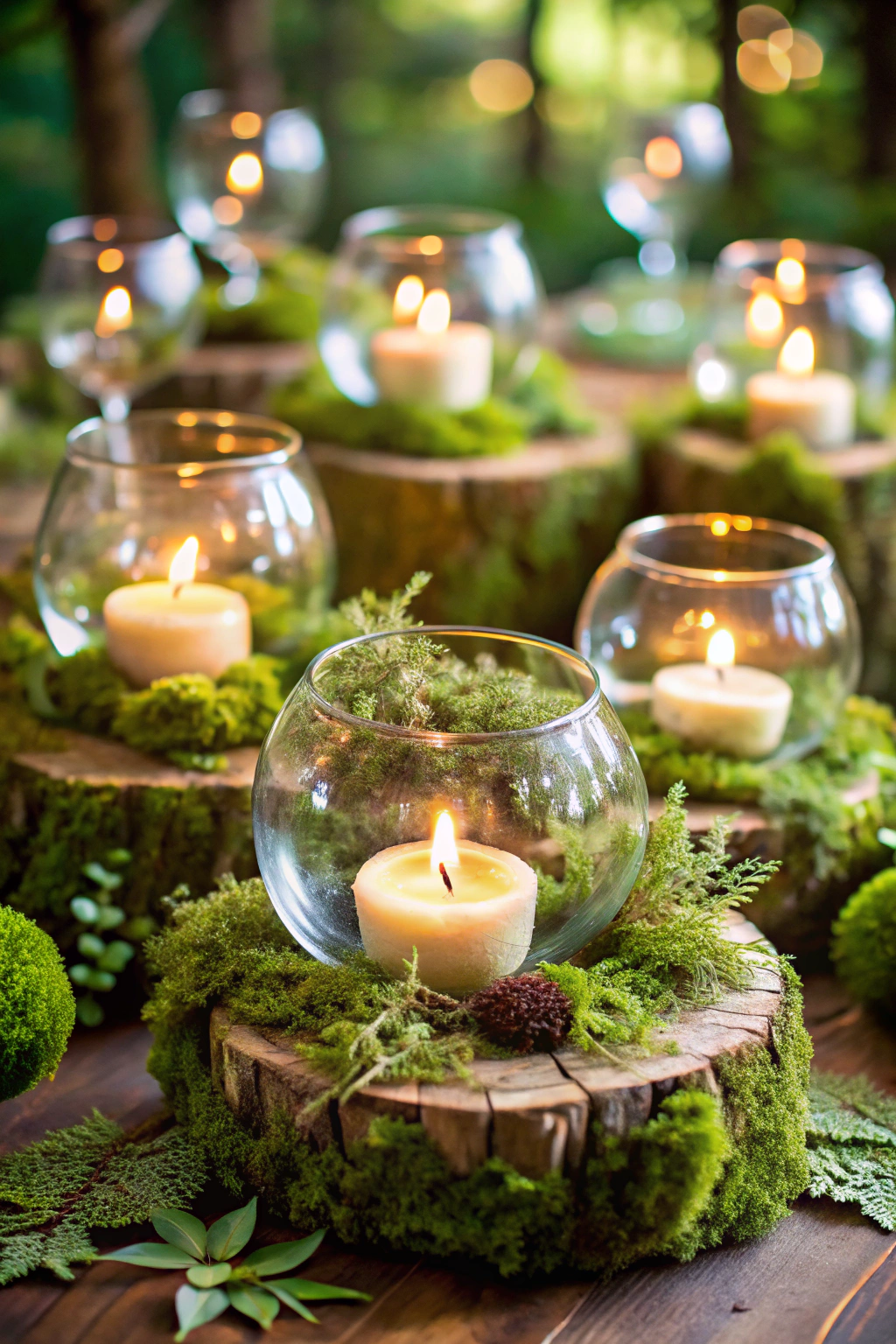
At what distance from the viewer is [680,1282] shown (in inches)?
43.6

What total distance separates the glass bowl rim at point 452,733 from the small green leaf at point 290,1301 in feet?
1.39

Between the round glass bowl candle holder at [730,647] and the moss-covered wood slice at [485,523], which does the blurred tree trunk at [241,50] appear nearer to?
the moss-covered wood slice at [485,523]

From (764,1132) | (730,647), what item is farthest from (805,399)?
(764,1132)

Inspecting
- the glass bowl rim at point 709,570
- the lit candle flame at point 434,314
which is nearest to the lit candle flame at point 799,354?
the lit candle flame at point 434,314

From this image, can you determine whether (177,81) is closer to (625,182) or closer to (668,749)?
(625,182)

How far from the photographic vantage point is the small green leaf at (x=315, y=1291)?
3.47ft

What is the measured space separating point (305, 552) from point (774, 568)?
588mm

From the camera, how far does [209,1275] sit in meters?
1.07

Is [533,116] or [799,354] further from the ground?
[533,116]

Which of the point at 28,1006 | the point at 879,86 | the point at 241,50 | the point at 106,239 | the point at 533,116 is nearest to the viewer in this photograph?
the point at 28,1006

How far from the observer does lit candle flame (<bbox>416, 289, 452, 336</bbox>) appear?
7.97ft

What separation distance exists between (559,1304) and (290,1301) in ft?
0.67

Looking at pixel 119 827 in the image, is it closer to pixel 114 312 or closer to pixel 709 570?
pixel 709 570

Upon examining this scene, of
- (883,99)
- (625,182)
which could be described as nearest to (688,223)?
(625,182)
